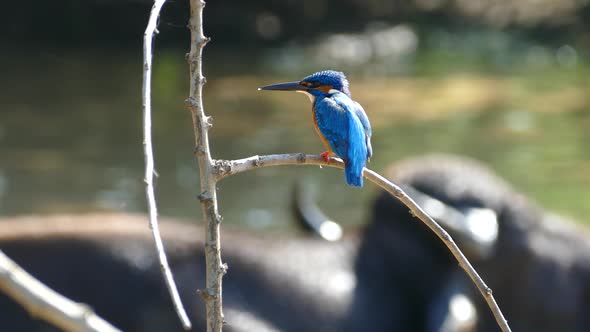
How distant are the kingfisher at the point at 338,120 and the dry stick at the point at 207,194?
31 cm

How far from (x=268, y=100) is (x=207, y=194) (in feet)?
29.6

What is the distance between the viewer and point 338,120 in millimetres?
1445

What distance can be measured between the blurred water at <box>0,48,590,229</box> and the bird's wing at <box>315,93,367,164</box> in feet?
16.6

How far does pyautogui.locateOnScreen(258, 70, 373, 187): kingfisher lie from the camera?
4.55 feet

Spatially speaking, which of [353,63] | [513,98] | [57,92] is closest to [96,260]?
[57,92]

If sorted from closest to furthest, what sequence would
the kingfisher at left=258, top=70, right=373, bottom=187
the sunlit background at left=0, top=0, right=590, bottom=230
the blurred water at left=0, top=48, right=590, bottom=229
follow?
the kingfisher at left=258, top=70, right=373, bottom=187
the blurred water at left=0, top=48, right=590, bottom=229
the sunlit background at left=0, top=0, right=590, bottom=230

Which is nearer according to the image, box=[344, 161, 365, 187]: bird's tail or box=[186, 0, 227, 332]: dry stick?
box=[186, 0, 227, 332]: dry stick

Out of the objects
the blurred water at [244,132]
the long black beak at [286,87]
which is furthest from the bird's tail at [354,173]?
the blurred water at [244,132]

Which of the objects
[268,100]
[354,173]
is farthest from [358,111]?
Result: [268,100]

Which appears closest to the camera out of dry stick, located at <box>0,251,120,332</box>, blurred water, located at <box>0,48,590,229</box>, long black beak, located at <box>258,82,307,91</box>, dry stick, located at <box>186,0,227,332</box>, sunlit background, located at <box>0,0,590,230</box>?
dry stick, located at <box>0,251,120,332</box>

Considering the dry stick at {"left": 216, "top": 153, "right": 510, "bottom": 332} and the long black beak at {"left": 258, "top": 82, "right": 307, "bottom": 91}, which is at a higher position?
the long black beak at {"left": 258, "top": 82, "right": 307, "bottom": 91}

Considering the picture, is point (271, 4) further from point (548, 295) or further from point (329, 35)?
point (548, 295)

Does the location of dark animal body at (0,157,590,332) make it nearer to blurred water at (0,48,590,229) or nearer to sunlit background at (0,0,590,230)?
sunlit background at (0,0,590,230)

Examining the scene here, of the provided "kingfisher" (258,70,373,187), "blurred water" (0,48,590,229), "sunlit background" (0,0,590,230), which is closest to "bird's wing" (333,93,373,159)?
"kingfisher" (258,70,373,187)
